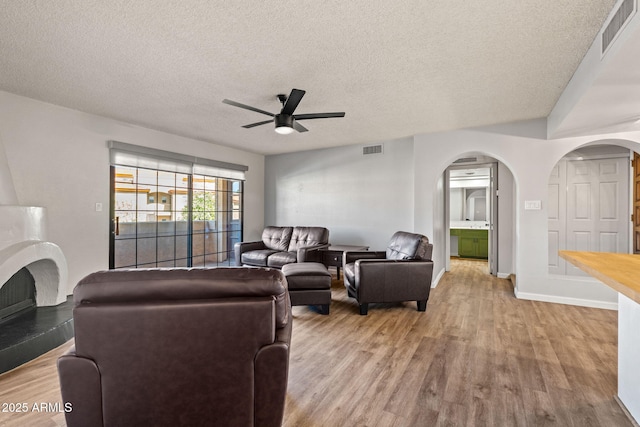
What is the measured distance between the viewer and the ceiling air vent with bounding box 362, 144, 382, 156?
5457mm

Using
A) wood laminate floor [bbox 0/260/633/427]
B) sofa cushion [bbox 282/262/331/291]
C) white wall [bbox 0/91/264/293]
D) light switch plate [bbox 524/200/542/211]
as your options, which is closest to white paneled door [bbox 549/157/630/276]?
light switch plate [bbox 524/200/542/211]

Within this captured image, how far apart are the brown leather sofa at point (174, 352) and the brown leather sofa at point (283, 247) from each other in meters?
3.37

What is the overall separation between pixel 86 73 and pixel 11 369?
100 inches

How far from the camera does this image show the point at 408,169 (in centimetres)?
518

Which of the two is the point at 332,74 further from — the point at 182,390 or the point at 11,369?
the point at 11,369

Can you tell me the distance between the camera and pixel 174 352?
125 cm

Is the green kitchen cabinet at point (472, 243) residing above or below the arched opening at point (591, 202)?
below

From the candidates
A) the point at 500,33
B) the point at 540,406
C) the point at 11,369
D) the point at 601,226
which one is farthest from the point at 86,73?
the point at 601,226

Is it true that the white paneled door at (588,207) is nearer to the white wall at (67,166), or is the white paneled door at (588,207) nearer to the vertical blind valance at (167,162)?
the vertical blind valance at (167,162)

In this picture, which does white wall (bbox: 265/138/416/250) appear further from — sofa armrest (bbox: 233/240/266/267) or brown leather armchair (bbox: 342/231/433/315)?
brown leather armchair (bbox: 342/231/433/315)

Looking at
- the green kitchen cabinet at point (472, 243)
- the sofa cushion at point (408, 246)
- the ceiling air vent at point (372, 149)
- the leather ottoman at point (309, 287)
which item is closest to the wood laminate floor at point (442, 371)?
the leather ottoman at point (309, 287)

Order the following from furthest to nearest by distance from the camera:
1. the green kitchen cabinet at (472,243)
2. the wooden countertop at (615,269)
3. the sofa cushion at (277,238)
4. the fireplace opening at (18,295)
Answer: the green kitchen cabinet at (472,243), the sofa cushion at (277,238), the fireplace opening at (18,295), the wooden countertop at (615,269)

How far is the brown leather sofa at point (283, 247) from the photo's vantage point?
16.1 ft

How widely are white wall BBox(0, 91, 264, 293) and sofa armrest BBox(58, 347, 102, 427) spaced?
323cm
